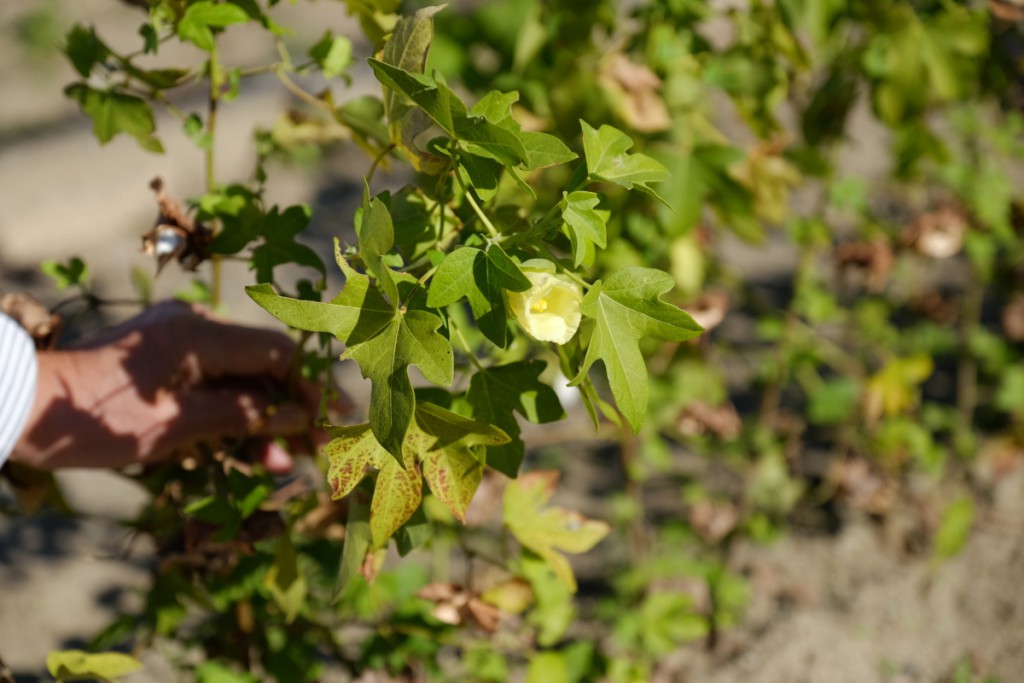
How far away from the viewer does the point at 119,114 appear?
1213 millimetres

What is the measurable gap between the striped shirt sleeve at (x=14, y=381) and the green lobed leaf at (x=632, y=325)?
85 centimetres

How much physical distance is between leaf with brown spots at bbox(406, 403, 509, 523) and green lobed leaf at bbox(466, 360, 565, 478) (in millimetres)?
62

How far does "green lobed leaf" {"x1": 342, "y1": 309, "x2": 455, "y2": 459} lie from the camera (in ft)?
2.57

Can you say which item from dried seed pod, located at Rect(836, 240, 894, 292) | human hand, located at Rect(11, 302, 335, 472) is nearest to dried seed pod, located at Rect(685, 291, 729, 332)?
dried seed pod, located at Rect(836, 240, 894, 292)

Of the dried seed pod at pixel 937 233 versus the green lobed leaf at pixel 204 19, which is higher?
the green lobed leaf at pixel 204 19

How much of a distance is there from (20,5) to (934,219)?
146 inches

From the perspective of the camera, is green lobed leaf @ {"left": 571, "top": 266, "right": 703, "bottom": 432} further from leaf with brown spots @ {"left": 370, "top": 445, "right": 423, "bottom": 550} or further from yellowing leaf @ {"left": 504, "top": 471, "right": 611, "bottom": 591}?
yellowing leaf @ {"left": 504, "top": 471, "right": 611, "bottom": 591}

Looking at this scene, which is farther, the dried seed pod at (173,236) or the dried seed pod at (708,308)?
the dried seed pod at (708,308)

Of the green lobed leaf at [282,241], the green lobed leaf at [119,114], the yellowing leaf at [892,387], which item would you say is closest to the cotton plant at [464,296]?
the green lobed leaf at [282,241]

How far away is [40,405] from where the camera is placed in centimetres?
131

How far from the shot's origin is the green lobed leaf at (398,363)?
2.57ft

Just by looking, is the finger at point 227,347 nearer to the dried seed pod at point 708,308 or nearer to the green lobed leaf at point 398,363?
the green lobed leaf at point 398,363

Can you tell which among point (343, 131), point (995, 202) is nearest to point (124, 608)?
point (343, 131)

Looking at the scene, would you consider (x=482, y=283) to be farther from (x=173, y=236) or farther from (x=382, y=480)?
(x=173, y=236)
